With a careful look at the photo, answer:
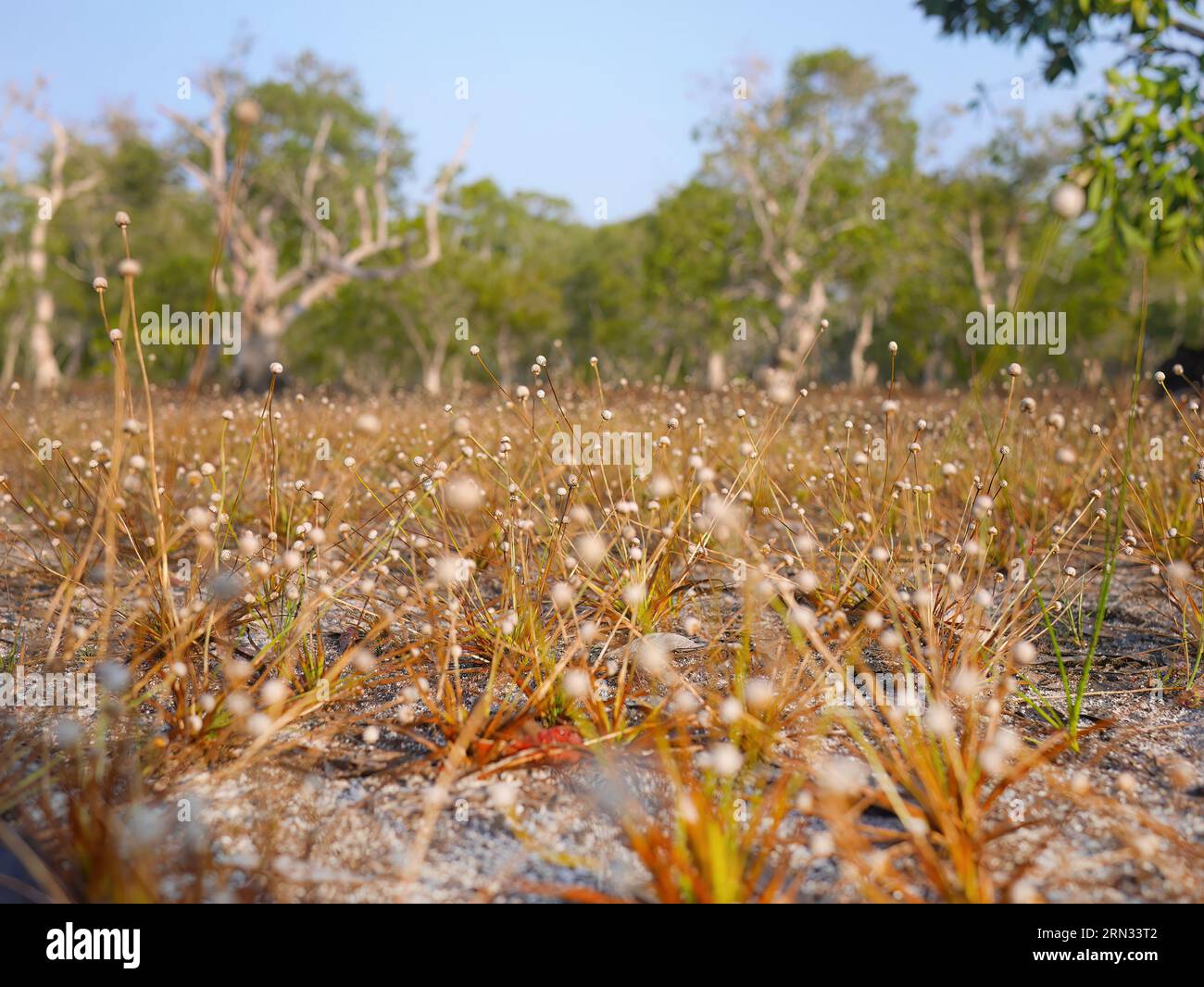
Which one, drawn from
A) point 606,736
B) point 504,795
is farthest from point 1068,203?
point 504,795

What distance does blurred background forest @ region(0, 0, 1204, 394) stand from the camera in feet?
26.9

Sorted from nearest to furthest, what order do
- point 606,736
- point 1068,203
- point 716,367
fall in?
point 1068,203 → point 606,736 → point 716,367

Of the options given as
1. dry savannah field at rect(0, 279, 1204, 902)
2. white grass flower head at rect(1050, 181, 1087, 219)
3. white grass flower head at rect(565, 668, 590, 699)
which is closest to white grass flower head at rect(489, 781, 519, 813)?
dry savannah field at rect(0, 279, 1204, 902)

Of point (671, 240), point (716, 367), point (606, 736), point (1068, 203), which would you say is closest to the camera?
point (1068, 203)

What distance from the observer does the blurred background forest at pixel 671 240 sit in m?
8.20

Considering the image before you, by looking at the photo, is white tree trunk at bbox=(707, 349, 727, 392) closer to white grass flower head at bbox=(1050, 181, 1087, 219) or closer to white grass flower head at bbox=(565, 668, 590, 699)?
white grass flower head at bbox=(565, 668, 590, 699)

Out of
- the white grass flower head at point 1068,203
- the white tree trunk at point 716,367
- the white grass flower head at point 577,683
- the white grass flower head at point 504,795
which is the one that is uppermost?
the white tree trunk at point 716,367

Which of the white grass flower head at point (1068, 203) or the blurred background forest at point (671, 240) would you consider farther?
the blurred background forest at point (671, 240)

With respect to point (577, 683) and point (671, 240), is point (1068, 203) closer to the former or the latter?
point (577, 683)

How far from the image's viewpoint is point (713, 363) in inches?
1391

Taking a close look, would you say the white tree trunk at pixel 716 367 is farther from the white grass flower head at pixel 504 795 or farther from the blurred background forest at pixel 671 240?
the white grass flower head at pixel 504 795

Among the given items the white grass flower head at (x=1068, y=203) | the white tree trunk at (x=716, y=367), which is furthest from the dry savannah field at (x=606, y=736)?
the white tree trunk at (x=716, y=367)

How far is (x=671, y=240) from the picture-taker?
2695cm
